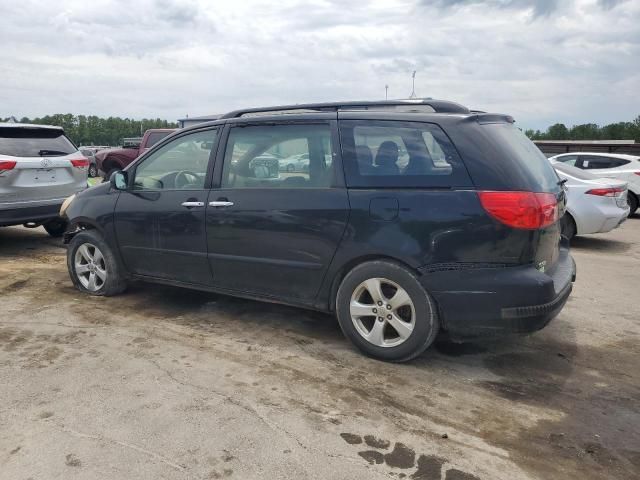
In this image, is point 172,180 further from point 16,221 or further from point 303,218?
point 16,221

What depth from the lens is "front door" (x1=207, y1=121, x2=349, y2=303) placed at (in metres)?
3.89

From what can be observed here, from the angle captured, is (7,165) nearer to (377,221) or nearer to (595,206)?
(377,221)

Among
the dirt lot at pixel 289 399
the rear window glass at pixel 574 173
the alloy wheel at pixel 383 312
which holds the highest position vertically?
the rear window glass at pixel 574 173

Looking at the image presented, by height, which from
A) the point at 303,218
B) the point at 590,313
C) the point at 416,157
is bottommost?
the point at 590,313

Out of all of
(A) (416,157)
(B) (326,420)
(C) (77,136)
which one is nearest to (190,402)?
(B) (326,420)

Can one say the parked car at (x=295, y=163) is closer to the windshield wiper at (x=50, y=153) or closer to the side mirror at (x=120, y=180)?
the side mirror at (x=120, y=180)

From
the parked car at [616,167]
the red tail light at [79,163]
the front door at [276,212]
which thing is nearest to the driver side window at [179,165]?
the front door at [276,212]

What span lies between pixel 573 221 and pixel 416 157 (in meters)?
5.82

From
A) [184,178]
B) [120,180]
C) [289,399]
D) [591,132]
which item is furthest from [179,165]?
[591,132]

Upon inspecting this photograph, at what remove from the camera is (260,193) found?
4.16 meters

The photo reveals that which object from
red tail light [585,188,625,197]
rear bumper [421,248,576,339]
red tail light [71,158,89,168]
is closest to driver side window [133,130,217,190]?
rear bumper [421,248,576,339]

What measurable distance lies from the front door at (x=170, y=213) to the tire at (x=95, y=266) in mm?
199

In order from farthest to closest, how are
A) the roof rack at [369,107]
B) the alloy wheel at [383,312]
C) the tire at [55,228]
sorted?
the tire at [55,228]
the roof rack at [369,107]
the alloy wheel at [383,312]

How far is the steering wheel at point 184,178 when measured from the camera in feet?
15.0
